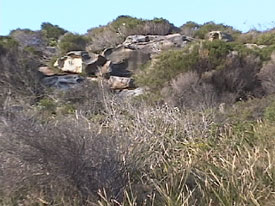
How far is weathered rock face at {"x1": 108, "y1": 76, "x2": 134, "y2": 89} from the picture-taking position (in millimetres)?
22156

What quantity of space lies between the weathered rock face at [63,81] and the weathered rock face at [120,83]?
115cm

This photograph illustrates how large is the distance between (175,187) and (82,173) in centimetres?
105

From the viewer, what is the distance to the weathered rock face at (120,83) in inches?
872

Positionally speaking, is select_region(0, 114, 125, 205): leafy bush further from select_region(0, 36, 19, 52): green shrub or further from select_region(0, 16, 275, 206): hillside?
select_region(0, 36, 19, 52): green shrub

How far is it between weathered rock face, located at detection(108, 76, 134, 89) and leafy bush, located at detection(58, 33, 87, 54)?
621cm

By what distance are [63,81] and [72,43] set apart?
713 centimetres

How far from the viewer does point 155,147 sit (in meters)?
8.04

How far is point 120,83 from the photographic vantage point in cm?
2244

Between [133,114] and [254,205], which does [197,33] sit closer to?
[133,114]

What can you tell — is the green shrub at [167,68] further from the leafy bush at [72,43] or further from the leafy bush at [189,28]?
the leafy bush at [189,28]

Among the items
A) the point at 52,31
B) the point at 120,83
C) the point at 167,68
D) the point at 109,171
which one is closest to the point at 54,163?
the point at 109,171

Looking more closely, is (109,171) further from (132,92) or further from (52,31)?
(52,31)

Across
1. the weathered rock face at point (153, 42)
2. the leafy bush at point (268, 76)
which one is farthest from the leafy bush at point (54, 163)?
the weathered rock face at point (153, 42)

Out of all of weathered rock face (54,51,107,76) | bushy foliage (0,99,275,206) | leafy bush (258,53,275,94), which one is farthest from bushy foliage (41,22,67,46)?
bushy foliage (0,99,275,206)
